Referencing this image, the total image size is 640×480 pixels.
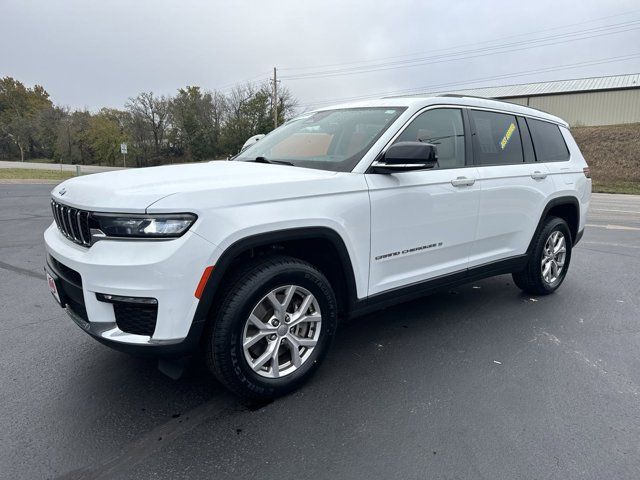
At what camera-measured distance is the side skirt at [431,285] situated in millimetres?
3105

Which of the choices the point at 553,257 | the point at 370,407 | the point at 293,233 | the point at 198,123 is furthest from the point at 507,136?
the point at 198,123

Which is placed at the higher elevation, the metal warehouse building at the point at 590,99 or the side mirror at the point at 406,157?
the metal warehouse building at the point at 590,99

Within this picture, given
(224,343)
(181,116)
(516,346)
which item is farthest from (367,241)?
(181,116)

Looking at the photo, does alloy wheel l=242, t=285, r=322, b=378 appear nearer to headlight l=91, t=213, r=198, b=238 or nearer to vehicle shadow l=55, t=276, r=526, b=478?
vehicle shadow l=55, t=276, r=526, b=478

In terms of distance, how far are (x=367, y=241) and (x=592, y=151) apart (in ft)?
110

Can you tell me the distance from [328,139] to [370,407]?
76.0 inches

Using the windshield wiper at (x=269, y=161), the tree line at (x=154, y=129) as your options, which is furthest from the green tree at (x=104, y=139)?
the windshield wiper at (x=269, y=161)

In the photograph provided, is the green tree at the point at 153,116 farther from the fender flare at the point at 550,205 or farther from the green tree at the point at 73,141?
the fender flare at the point at 550,205

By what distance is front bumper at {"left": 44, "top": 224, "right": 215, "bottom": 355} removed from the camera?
2.22 meters

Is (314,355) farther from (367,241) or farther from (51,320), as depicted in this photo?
(51,320)

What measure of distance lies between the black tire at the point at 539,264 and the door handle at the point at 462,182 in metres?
1.29

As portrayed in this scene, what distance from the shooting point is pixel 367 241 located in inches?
116

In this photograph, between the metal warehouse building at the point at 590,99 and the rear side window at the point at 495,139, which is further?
the metal warehouse building at the point at 590,99

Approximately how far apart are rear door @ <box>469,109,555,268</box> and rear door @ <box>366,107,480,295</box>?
→ 160 millimetres
